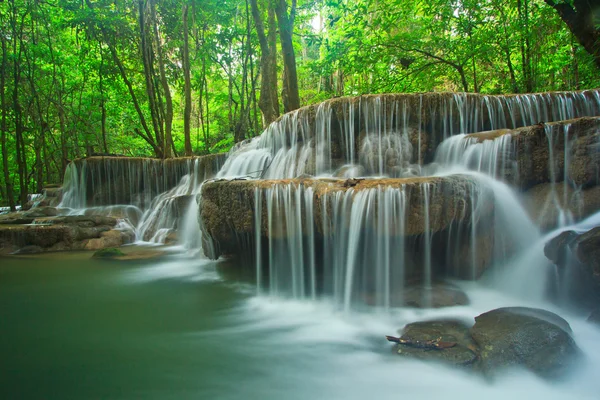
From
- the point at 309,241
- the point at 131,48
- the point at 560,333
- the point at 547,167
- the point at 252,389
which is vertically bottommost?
the point at 252,389

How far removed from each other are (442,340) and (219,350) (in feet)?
7.25

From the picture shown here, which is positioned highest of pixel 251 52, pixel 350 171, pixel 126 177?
pixel 251 52

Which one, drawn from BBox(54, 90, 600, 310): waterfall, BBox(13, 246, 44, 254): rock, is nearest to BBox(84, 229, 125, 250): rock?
BBox(13, 246, 44, 254): rock

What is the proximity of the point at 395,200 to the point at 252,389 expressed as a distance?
2.56m

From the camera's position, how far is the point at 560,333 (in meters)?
3.08

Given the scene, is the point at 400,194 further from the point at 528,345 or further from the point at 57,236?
the point at 57,236

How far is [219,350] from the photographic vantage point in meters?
3.68

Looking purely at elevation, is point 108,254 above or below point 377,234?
below

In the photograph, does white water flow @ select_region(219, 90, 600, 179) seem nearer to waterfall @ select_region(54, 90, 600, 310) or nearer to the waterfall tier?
waterfall @ select_region(54, 90, 600, 310)

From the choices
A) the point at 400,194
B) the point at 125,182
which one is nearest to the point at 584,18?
the point at 400,194

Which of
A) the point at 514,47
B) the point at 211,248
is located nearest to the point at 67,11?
the point at 211,248

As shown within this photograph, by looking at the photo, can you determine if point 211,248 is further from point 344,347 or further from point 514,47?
point 514,47

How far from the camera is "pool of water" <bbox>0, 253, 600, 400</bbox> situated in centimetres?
292

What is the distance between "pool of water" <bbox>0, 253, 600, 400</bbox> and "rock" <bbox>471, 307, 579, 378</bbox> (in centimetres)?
10
